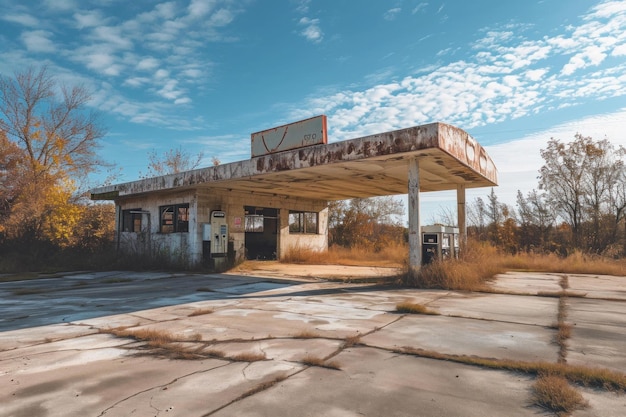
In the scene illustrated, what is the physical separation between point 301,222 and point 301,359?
16711 mm

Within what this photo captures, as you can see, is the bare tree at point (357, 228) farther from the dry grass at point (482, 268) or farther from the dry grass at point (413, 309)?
the dry grass at point (413, 309)

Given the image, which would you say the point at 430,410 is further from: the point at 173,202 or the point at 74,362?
the point at 173,202

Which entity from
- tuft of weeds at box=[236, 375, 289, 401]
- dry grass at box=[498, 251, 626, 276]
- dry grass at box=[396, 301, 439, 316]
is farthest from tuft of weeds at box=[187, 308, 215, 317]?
dry grass at box=[498, 251, 626, 276]

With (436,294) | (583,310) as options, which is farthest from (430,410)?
(436,294)

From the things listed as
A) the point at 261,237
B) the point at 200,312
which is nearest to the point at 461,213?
the point at 200,312

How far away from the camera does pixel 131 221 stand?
19.0 metres

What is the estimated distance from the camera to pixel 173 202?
16.5 m

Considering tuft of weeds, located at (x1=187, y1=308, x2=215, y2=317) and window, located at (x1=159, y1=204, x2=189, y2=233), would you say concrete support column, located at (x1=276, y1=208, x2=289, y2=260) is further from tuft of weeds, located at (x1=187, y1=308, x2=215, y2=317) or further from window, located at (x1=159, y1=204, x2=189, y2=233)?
tuft of weeds, located at (x1=187, y1=308, x2=215, y2=317)

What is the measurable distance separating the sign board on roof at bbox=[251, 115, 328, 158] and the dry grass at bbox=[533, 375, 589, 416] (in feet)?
28.5

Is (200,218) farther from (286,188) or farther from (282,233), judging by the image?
(282,233)

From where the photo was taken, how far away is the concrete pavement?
9.98ft

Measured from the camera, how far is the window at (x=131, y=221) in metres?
18.8

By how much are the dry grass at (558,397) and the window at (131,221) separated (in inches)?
719

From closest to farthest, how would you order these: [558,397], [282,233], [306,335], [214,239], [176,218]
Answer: [558,397], [306,335], [214,239], [176,218], [282,233]
